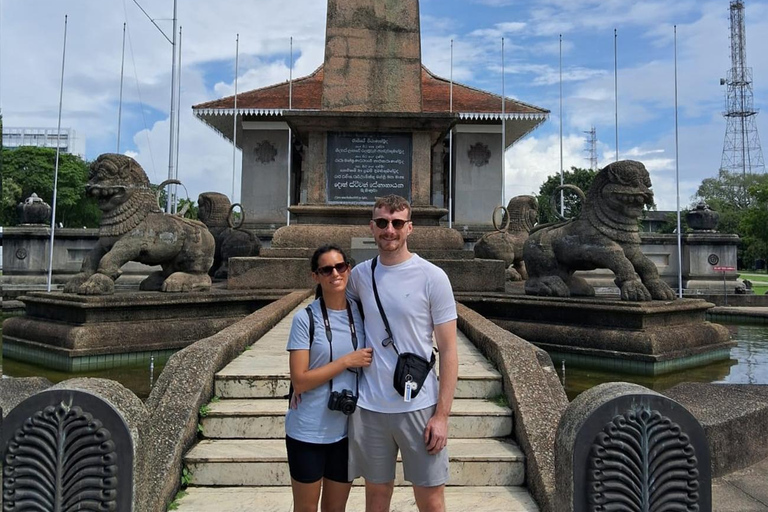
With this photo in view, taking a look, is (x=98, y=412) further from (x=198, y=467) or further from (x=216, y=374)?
(x=216, y=374)

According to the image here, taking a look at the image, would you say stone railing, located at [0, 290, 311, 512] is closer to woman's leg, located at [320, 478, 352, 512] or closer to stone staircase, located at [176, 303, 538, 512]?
stone staircase, located at [176, 303, 538, 512]

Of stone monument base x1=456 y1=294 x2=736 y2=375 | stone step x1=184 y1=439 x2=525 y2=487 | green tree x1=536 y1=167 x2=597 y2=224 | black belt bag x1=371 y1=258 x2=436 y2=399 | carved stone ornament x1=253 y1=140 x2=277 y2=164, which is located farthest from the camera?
green tree x1=536 y1=167 x2=597 y2=224

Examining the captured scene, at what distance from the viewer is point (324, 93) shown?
9695mm

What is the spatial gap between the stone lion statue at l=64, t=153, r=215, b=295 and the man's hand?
6.13m

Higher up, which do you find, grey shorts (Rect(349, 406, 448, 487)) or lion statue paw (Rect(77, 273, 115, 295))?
lion statue paw (Rect(77, 273, 115, 295))

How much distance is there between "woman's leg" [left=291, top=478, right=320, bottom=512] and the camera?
2.23 m

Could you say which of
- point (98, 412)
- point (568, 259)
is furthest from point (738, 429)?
point (568, 259)

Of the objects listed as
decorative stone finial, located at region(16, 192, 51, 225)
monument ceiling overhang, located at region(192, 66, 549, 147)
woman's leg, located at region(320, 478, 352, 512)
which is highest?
monument ceiling overhang, located at region(192, 66, 549, 147)

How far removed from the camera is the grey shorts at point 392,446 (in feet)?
7.19

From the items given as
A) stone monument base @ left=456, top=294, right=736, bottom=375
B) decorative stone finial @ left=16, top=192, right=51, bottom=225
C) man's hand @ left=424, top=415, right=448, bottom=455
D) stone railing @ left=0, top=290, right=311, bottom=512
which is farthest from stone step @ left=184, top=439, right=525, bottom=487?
decorative stone finial @ left=16, top=192, right=51, bottom=225

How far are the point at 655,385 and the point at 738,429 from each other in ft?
7.87

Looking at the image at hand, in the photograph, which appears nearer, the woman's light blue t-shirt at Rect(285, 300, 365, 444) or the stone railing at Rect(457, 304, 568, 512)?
the woman's light blue t-shirt at Rect(285, 300, 365, 444)

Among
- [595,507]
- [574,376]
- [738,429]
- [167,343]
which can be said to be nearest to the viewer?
[595,507]

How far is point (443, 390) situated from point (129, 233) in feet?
21.3
